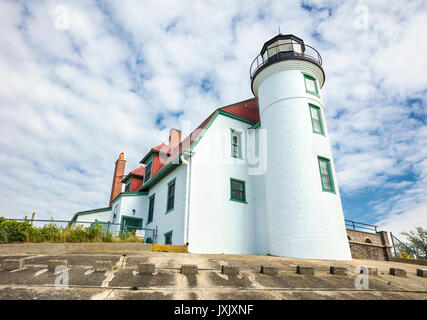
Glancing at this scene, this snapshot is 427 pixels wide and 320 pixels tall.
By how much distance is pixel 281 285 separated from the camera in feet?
19.1

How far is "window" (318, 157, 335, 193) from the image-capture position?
12641 mm

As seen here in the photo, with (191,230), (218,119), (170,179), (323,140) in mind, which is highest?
(218,119)

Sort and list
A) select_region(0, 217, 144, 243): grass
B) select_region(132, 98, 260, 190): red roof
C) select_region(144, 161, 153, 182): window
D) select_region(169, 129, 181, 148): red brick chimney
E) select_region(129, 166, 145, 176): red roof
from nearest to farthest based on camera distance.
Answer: select_region(0, 217, 144, 243): grass → select_region(132, 98, 260, 190): red roof → select_region(144, 161, 153, 182): window → select_region(169, 129, 181, 148): red brick chimney → select_region(129, 166, 145, 176): red roof

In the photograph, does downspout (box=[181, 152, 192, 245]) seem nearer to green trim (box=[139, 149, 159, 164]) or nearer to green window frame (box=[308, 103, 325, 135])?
green trim (box=[139, 149, 159, 164])

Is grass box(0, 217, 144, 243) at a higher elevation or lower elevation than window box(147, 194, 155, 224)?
lower

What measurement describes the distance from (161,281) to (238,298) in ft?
5.46

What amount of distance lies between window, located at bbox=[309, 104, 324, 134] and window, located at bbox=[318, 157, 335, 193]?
1.62 meters

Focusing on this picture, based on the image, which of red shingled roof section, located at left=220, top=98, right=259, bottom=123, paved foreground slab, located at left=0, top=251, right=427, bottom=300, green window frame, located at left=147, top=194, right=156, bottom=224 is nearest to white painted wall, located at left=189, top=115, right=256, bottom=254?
red shingled roof section, located at left=220, top=98, right=259, bottom=123

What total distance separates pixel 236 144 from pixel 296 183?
4.61 meters

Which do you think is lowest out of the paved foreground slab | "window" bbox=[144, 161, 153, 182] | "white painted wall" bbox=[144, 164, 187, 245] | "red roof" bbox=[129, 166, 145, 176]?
the paved foreground slab
